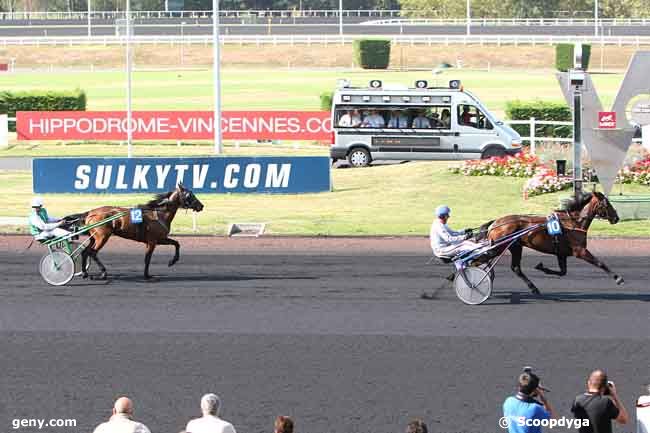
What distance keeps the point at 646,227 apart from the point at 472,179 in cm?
540

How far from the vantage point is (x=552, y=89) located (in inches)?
2359

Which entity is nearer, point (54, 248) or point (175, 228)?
point (54, 248)

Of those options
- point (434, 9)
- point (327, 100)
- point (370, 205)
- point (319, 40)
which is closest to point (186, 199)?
point (370, 205)

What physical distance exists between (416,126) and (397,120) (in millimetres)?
551

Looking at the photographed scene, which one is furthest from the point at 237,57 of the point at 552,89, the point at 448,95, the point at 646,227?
the point at 646,227

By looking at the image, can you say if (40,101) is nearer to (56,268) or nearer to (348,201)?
(348,201)

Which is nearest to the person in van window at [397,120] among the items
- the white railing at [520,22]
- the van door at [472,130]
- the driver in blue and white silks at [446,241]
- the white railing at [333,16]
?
the van door at [472,130]

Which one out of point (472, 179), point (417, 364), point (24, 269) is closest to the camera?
point (417, 364)

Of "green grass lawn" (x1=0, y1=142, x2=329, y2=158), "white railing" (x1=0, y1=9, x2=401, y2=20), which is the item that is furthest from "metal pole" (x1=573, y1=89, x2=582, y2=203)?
"white railing" (x1=0, y1=9, x2=401, y2=20)

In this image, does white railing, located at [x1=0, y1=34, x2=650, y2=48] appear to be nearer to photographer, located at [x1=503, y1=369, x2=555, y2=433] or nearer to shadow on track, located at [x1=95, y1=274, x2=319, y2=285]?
shadow on track, located at [x1=95, y1=274, x2=319, y2=285]

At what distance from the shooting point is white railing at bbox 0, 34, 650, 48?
241 ft

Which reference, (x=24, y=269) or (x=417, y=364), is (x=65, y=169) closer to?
(x=24, y=269)

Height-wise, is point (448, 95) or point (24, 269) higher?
point (448, 95)

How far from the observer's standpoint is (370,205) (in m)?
25.6
